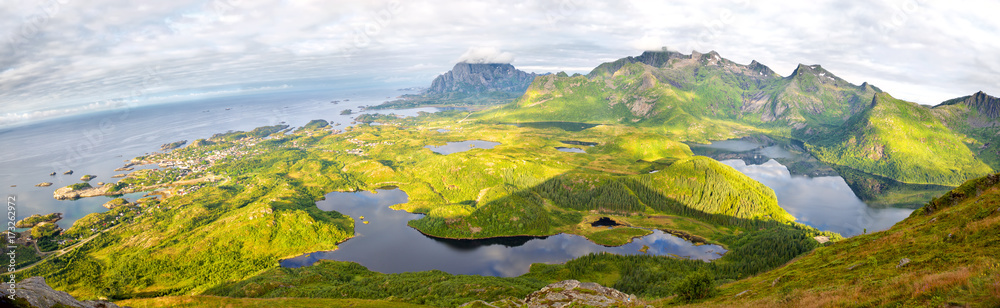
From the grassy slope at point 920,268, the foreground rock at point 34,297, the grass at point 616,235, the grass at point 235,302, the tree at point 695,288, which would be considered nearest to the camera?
the grassy slope at point 920,268

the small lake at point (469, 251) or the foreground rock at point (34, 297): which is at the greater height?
the foreground rock at point (34, 297)

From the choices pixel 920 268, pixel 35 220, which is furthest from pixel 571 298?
pixel 35 220

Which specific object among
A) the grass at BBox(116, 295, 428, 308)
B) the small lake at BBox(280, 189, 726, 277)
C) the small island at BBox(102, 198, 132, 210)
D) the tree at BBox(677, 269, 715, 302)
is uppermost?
the tree at BBox(677, 269, 715, 302)

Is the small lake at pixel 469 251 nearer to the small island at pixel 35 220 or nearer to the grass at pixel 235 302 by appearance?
the grass at pixel 235 302

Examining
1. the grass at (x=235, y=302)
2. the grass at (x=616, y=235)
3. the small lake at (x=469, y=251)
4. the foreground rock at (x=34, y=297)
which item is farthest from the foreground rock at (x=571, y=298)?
the grass at (x=616, y=235)

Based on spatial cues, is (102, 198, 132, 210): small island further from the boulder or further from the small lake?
the boulder

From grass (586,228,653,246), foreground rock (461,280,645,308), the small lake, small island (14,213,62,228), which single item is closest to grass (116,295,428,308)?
foreground rock (461,280,645,308)

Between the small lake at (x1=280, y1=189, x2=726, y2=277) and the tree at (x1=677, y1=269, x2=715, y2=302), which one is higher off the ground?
the tree at (x1=677, y1=269, x2=715, y2=302)
